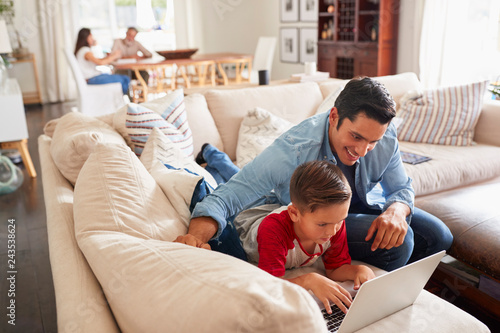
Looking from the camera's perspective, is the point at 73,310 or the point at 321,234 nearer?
the point at 73,310

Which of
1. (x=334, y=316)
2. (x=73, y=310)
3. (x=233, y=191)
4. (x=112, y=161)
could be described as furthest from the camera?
(x=233, y=191)

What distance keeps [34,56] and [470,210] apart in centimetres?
685

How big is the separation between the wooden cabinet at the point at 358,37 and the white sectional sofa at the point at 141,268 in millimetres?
3307

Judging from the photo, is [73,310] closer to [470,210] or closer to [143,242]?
[143,242]

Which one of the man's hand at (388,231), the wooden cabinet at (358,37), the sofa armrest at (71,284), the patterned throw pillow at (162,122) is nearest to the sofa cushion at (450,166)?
the man's hand at (388,231)

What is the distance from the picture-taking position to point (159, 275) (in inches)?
30.1

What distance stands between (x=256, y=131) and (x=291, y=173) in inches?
42.8

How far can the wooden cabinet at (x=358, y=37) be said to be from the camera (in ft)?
16.5

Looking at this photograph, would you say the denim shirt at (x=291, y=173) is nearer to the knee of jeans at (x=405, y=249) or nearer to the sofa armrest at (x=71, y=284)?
the knee of jeans at (x=405, y=249)

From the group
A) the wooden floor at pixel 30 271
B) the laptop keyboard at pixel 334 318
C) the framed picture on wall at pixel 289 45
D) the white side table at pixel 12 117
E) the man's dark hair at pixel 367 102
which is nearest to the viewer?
the laptop keyboard at pixel 334 318

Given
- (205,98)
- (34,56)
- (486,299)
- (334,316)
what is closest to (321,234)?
(334,316)

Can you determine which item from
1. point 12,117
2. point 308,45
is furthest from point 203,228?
point 308,45

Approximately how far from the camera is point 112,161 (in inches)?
49.8

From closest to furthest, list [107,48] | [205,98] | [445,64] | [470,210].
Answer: [470,210] → [205,98] → [445,64] → [107,48]
